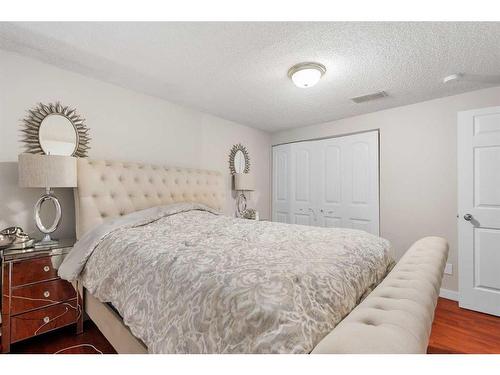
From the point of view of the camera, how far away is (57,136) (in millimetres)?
2102

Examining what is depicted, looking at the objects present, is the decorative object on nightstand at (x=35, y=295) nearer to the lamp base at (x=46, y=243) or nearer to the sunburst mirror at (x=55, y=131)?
the lamp base at (x=46, y=243)

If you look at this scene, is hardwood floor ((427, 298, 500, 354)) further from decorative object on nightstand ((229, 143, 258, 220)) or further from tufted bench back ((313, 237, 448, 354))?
decorative object on nightstand ((229, 143, 258, 220))

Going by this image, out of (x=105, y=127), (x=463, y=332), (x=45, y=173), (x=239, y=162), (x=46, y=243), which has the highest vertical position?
(x=105, y=127)

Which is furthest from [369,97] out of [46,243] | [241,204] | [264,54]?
[46,243]

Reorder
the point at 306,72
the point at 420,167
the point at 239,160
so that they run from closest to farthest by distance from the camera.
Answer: the point at 306,72
the point at 420,167
the point at 239,160

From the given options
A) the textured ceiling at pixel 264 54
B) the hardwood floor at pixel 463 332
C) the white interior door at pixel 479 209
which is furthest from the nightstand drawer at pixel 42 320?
the white interior door at pixel 479 209

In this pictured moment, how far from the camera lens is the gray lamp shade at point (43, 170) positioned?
1740 millimetres

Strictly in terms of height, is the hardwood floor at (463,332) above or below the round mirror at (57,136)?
below

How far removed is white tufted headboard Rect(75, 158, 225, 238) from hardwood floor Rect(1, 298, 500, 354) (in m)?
0.78

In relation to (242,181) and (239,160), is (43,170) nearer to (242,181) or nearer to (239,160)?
(242,181)

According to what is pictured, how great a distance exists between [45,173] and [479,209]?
383cm

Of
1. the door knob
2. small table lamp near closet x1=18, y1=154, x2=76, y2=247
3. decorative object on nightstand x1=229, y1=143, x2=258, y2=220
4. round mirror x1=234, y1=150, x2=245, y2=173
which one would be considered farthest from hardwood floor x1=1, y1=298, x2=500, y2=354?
round mirror x1=234, y1=150, x2=245, y2=173

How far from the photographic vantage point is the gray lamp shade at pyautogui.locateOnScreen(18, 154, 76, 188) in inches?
68.5

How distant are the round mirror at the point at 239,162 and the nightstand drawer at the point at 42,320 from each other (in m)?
2.55
